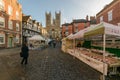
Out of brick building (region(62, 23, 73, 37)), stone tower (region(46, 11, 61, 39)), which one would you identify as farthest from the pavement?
stone tower (region(46, 11, 61, 39))

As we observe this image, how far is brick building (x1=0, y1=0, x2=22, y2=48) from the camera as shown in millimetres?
31578

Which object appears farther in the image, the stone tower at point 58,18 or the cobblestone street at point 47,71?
the stone tower at point 58,18

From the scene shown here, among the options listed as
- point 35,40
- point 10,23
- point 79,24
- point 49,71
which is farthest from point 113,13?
point 79,24

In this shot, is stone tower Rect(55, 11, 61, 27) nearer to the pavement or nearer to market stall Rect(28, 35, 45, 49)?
market stall Rect(28, 35, 45, 49)

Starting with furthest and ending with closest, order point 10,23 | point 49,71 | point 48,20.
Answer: point 48,20 < point 10,23 < point 49,71

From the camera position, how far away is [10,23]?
1393 inches

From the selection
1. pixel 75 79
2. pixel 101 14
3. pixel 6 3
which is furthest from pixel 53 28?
pixel 75 79

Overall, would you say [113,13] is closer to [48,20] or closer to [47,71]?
[47,71]

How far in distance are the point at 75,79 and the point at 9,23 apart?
30.4 metres

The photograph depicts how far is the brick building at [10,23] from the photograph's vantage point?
31578 millimetres

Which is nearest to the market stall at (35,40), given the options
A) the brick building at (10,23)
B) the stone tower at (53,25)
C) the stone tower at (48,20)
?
the brick building at (10,23)

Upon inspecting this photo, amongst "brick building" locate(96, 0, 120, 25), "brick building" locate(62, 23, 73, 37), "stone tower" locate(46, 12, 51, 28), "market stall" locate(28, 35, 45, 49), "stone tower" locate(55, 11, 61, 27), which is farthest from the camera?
"stone tower" locate(46, 12, 51, 28)

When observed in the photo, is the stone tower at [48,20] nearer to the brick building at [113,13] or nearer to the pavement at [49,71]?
the brick building at [113,13]

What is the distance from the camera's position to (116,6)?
1947 centimetres
